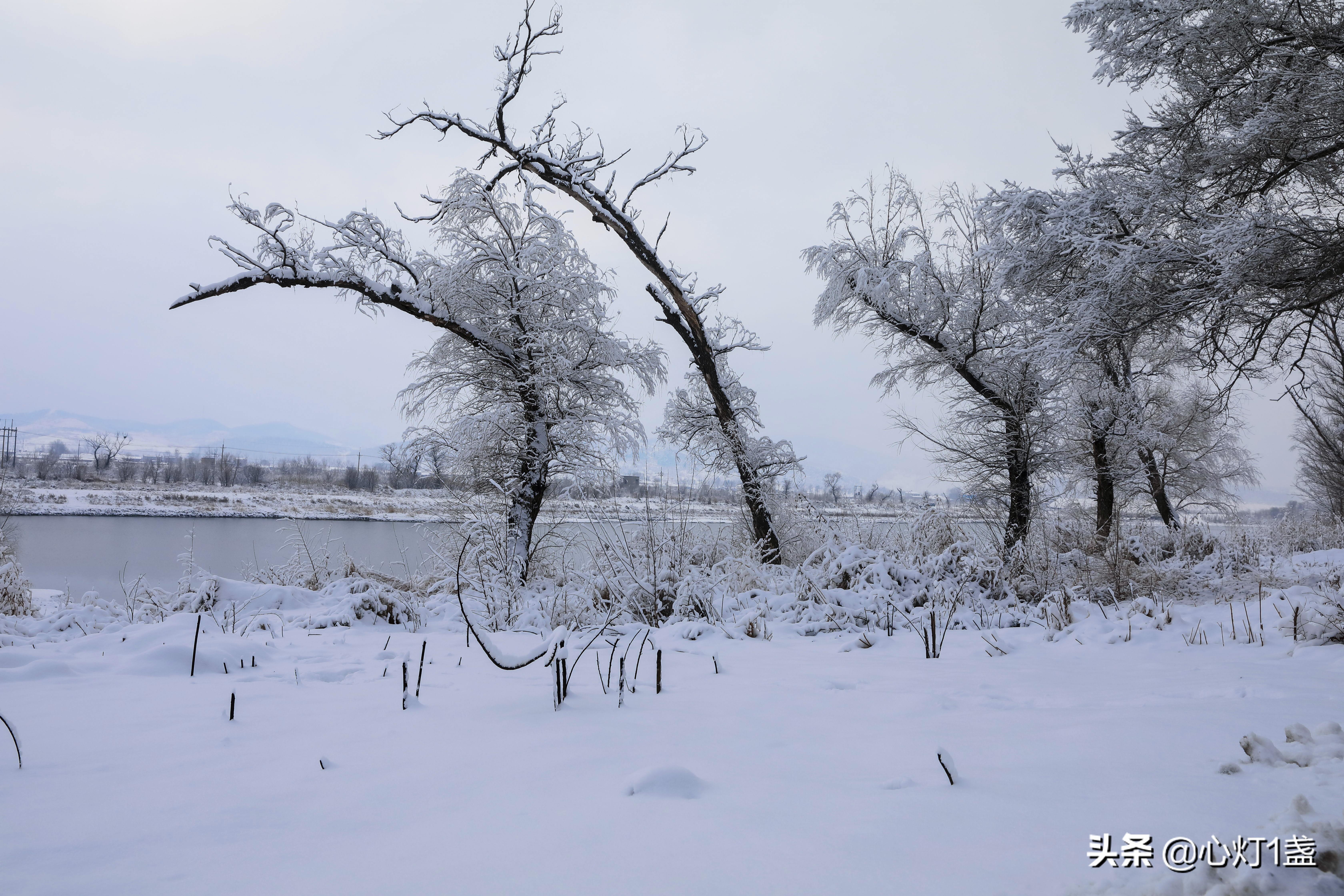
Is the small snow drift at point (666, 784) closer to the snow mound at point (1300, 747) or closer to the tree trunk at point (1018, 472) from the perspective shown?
the snow mound at point (1300, 747)

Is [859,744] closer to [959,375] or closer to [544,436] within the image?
[544,436]

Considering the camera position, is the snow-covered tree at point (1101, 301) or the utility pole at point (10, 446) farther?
the utility pole at point (10, 446)

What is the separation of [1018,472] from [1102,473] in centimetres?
336

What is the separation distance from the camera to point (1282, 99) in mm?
7594

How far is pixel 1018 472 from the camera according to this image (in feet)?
37.0

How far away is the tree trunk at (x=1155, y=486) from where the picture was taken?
14.0 meters

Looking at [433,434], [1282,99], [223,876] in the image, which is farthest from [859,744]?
[1282,99]

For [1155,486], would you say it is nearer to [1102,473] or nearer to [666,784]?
[1102,473]

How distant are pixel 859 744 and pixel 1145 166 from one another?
12.2m

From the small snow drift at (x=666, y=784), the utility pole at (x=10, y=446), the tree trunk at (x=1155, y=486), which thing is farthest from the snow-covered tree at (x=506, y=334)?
the utility pole at (x=10, y=446)

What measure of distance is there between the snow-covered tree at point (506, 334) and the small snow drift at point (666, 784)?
23.9 ft

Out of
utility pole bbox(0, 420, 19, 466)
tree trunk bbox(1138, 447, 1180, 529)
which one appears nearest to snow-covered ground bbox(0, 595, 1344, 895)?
tree trunk bbox(1138, 447, 1180, 529)

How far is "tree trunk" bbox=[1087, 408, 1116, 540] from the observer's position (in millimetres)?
12672

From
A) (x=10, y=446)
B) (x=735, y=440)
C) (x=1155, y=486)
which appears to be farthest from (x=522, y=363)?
(x=10, y=446)
